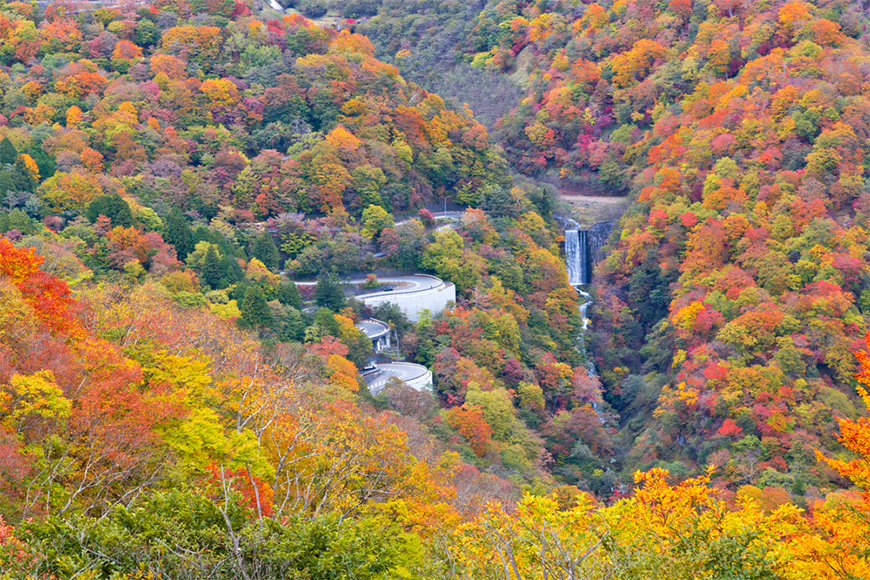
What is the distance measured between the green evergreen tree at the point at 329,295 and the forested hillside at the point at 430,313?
153mm

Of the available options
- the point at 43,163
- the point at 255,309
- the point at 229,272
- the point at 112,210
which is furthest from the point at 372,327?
the point at 43,163

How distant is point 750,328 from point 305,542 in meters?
29.8

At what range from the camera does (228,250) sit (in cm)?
3894

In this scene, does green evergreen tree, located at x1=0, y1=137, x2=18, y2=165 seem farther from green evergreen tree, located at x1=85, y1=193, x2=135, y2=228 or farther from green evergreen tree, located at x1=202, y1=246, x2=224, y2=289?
green evergreen tree, located at x1=202, y1=246, x2=224, y2=289

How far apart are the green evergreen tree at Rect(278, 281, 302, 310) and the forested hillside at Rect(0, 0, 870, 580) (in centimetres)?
88

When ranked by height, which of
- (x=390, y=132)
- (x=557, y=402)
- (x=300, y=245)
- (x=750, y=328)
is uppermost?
(x=390, y=132)

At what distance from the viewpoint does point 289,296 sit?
37.4 meters

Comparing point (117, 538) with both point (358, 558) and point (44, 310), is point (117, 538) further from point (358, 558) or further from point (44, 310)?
point (44, 310)

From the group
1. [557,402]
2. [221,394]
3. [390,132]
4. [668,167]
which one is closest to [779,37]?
[668,167]

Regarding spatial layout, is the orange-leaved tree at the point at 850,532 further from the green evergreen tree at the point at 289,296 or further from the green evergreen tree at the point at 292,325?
the green evergreen tree at the point at 289,296

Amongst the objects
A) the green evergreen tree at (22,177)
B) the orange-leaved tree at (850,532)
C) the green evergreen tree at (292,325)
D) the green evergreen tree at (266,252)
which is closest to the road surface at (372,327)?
the green evergreen tree at (292,325)

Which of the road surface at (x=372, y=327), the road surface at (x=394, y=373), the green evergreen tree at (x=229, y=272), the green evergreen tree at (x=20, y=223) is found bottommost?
the road surface at (x=394, y=373)

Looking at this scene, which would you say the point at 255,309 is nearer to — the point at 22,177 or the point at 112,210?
the point at 112,210

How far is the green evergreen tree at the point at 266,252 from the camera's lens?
137 ft
